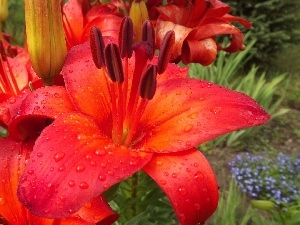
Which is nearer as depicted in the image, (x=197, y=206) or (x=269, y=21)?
(x=197, y=206)

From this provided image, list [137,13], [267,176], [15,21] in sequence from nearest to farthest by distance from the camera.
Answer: [137,13], [267,176], [15,21]

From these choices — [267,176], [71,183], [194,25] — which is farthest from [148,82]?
[267,176]

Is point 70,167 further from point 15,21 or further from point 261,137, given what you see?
point 15,21

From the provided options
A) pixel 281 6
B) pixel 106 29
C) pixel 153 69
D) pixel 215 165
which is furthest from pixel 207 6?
pixel 281 6

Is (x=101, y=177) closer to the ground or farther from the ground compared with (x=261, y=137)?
farther from the ground

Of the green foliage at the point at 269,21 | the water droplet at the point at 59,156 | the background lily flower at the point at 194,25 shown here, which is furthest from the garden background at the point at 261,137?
the water droplet at the point at 59,156

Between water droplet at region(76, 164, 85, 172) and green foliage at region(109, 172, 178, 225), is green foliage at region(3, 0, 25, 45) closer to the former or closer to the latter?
green foliage at region(109, 172, 178, 225)

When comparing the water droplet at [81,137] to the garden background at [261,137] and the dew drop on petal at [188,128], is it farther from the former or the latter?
the garden background at [261,137]

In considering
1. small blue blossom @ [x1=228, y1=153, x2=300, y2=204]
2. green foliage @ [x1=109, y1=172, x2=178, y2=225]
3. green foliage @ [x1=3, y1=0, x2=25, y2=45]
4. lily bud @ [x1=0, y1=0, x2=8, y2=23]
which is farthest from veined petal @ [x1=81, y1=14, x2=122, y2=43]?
green foliage @ [x1=3, y1=0, x2=25, y2=45]
